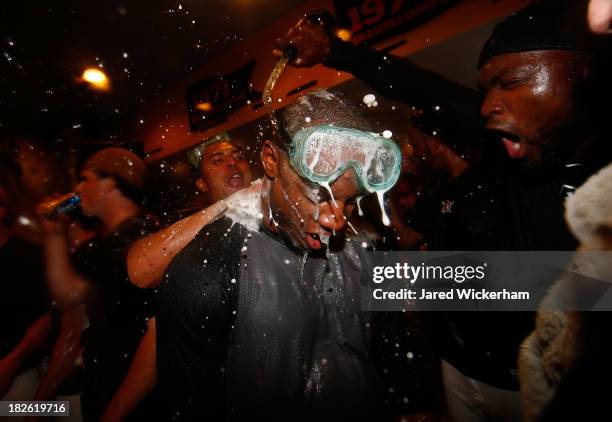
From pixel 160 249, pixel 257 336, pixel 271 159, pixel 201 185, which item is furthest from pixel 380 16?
pixel 257 336

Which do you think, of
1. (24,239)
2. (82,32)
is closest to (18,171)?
(24,239)

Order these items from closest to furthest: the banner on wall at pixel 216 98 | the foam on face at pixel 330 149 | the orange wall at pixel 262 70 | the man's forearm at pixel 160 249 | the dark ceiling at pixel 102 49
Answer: the foam on face at pixel 330 149, the man's forearm at pixel 160 249, the orange wall at pixel 262 70, the dark ceiling at pixel 102 49, the banner on wall at pixel 216 98

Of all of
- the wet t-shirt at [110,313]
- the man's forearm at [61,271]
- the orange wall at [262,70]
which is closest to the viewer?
the wet t-shirt at [110,313]

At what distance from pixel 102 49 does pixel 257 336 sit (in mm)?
4531

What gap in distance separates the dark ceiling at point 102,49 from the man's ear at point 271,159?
8.99 ft

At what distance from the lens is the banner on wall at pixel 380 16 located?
142 inches

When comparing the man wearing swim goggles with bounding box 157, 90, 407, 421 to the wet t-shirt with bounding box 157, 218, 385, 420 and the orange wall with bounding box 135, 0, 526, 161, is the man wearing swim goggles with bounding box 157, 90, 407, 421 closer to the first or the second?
the wet t-shirt with bounding box 157, 218, 385, 420

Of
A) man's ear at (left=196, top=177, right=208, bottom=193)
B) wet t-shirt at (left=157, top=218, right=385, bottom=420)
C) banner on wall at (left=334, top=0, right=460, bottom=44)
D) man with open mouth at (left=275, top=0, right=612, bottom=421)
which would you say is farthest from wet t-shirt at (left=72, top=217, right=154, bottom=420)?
banner on wall at (left=334, top=0, right=460, bottom=44)

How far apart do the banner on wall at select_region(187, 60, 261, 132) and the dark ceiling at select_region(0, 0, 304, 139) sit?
34 centimetres

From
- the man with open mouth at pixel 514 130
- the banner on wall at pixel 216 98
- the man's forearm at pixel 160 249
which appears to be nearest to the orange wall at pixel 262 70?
the banner on wall at pixel 216 98

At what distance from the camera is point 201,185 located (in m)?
3.67

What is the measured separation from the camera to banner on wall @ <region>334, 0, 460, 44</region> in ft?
11.8

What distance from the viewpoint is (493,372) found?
2127 millimetres

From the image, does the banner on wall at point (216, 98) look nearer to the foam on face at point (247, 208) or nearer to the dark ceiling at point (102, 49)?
the dark ceiling at point (102, 49)
